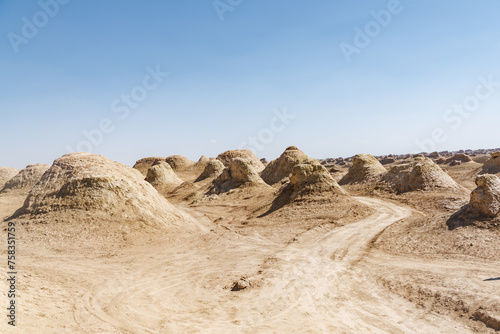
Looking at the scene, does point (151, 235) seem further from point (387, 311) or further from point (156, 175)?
point (156, 175)

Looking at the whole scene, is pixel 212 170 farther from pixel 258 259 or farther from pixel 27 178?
pixel 258 259

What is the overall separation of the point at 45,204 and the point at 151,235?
19.4 ft

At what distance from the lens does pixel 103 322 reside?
761cm

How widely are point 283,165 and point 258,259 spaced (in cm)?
2457

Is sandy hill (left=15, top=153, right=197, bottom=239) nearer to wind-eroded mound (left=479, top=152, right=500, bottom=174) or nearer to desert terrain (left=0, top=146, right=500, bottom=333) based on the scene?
desert terrain (left=0, top=146, right=500, bottom=333)

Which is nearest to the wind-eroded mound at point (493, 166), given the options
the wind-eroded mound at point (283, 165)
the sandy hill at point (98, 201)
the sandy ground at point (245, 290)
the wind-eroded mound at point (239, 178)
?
the wind-eroded mound at point (283, 165)

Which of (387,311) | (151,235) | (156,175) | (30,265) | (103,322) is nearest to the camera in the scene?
(103,322)

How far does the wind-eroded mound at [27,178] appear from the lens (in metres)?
35.0

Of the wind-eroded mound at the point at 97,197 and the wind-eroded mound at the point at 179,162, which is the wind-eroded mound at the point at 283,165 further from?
the wind-eroded mound at the point at 179,162

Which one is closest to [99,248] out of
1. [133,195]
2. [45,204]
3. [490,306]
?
[133,195]

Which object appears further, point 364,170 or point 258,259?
point 364,170

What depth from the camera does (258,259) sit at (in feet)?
42.4

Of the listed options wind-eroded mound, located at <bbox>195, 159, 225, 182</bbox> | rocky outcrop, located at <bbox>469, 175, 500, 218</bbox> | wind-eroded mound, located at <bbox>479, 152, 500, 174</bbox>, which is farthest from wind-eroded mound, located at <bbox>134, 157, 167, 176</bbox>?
rocky outcrop, located at <bbox>469, 175, 500, 218</bbox>

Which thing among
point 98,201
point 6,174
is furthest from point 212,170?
point 6,174
